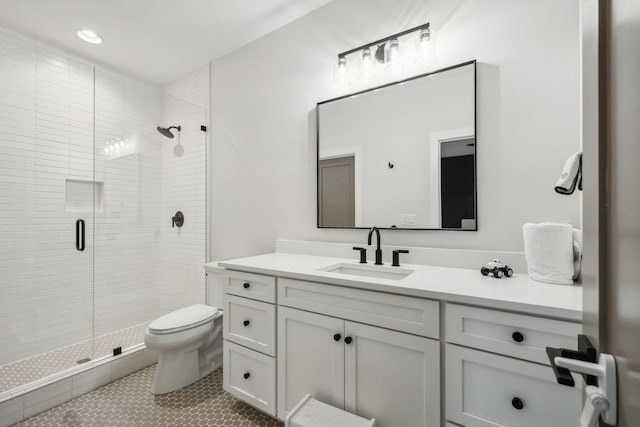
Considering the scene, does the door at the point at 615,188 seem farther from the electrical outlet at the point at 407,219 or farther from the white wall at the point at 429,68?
the electrical outlet at the point at 407,219

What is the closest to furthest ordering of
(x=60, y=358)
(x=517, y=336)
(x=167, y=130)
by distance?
(x=517, y=336) → (x=60, y=358) → (x=167, y=130)

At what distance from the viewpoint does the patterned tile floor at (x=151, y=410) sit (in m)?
1.61

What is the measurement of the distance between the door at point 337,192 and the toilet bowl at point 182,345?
1.12 metres

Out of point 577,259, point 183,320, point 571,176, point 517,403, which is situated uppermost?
point 571,176

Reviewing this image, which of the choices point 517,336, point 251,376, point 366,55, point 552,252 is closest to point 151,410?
point 251,376

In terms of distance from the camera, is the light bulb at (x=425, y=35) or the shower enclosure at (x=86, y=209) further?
the shower enclosure at (x=86, y=209)

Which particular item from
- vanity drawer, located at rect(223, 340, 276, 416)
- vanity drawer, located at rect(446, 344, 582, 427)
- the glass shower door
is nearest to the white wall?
vanity drawer, located at rect(446, 344, 582, 427)

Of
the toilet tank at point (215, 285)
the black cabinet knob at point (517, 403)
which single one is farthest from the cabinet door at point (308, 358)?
the toilet tank at point (215, 285)

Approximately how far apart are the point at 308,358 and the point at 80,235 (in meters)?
2.20

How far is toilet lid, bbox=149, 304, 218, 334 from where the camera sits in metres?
1.85

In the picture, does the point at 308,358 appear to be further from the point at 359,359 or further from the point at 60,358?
the point at 60,358

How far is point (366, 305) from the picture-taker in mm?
1215

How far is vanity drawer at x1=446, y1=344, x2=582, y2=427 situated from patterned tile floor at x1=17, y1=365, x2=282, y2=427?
107 centimetres

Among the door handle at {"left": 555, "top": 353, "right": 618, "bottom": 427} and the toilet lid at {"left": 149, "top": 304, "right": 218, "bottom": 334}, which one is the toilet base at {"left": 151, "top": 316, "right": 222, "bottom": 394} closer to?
the toilet lid at {"left": 149, "top": 304, "right": 218, "bottom": 334}
